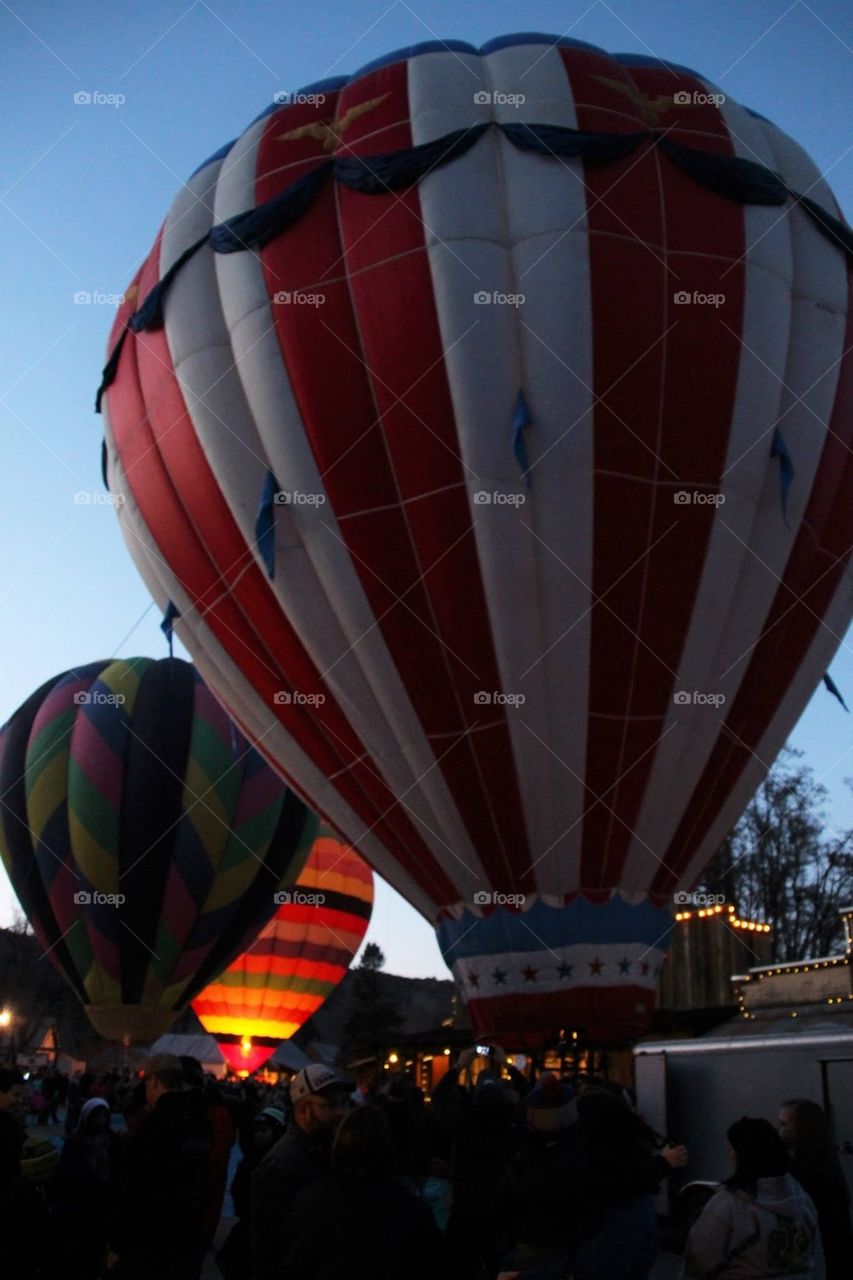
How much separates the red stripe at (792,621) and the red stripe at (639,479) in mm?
806

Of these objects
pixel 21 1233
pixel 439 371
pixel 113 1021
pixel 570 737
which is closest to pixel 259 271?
pixel 439 371

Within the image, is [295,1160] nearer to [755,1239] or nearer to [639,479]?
[755,1239]

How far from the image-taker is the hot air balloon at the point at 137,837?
19.7 metres

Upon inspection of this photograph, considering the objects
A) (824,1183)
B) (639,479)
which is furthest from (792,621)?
(824,1183)

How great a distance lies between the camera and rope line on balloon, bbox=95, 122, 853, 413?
11023mm

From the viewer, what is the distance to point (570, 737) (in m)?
10.6

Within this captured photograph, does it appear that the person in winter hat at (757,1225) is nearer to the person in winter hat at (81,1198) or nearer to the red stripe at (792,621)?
the person in winter hat at (81,1198)

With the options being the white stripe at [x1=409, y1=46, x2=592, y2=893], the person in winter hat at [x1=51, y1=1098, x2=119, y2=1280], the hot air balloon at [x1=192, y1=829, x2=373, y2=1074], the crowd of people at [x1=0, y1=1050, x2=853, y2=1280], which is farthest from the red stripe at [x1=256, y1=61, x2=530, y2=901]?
the hot air balloon at [x1=192, y1=829, x2=373, y2=1074]

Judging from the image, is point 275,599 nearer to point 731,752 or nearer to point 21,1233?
point 731,752

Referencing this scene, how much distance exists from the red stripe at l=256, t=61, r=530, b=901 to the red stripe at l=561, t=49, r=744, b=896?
0.86m

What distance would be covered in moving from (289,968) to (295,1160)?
83.6 ft

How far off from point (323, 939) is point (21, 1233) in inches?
1027

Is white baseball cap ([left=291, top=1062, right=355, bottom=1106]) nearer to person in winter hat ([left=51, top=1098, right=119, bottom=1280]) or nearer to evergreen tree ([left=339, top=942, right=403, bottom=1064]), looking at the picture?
person in winter hat ([left=51, top=1098, right=119, bottom=1280])

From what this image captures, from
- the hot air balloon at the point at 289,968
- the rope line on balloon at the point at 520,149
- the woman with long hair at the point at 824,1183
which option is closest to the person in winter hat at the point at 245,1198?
the woman with long hair at the point at 824,1183
